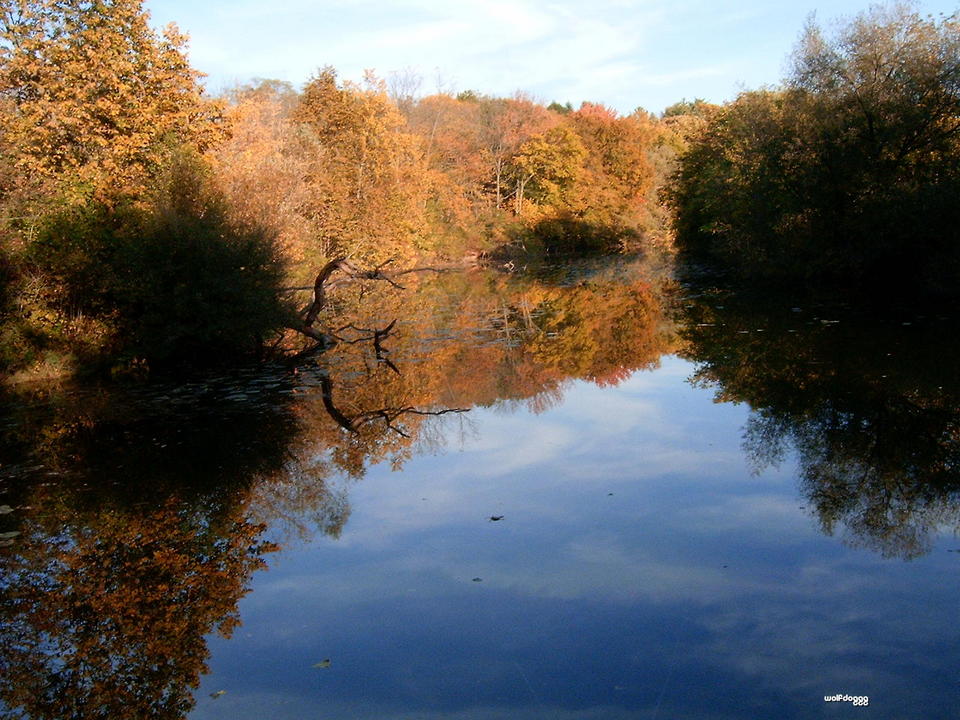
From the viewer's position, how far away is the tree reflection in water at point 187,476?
219 inches

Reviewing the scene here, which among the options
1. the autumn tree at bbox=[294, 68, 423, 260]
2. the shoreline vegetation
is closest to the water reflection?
the shoreline vegetation

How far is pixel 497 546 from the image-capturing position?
7.16 metres

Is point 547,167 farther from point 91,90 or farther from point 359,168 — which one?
point 91,90

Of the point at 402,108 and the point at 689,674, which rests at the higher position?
the point at 402,108

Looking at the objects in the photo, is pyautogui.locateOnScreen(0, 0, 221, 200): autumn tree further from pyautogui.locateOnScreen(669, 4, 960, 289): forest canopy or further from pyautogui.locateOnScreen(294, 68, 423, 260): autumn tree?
pyautogui.locateOnScreen(669, 4, 960, 289): forest canopy

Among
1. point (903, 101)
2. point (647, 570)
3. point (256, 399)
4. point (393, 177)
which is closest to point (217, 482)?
point (256, 399)

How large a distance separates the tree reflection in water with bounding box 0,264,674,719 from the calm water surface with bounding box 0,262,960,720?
0.04 meters

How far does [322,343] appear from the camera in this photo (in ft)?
63.1

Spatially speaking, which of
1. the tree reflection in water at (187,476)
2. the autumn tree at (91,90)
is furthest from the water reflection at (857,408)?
the autumn tree at (91,90)

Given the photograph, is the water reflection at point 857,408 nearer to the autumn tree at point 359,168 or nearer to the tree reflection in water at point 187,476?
the tree reflection in water at point 187,476

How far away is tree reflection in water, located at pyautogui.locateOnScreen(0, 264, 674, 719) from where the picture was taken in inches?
219

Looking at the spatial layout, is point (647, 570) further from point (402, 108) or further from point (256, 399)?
point (402, 108)

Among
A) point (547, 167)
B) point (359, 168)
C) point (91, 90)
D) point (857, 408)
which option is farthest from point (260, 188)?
point (547, 167)

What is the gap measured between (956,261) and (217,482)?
708 inches
